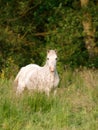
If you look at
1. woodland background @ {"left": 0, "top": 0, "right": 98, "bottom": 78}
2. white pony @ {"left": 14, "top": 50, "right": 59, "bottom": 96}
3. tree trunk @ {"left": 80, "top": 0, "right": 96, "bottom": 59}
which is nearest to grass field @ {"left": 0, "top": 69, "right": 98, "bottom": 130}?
white pony @ {"left": 14, "top": 50, "right": 59, "bottom": 96}

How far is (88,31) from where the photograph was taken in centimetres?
1579

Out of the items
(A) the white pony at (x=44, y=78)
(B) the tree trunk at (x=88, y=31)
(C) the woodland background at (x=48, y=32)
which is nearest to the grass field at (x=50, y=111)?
(A) the white pony at (x=44, y=78)

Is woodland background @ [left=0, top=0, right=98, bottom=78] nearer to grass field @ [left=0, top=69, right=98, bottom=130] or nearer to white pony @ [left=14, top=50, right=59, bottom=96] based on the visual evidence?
white pony @ [left=14, top=50, right=59, bottom=96]

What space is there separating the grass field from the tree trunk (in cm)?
645

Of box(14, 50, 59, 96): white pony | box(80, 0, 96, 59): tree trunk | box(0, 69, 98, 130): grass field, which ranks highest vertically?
box(80, 0, 96, 59): tree trunk

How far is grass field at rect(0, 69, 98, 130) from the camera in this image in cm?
720

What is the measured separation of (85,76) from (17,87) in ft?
7.20

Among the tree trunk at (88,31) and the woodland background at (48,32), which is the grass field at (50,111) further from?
the tree trunk at (88,31)

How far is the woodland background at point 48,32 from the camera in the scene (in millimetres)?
15188

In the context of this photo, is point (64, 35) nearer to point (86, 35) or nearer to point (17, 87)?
point (86, 35)

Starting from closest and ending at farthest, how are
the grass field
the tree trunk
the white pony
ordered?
the grass field
the white pony
the tree trunk

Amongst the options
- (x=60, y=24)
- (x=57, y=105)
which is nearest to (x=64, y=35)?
(x=60, y=24)

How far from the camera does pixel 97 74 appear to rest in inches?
473

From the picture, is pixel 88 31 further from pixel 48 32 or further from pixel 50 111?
pixel 50 111
